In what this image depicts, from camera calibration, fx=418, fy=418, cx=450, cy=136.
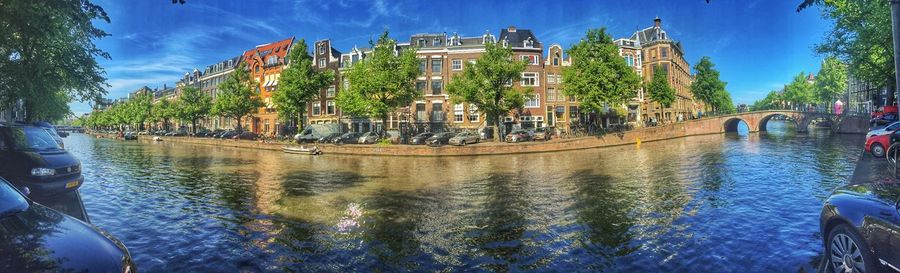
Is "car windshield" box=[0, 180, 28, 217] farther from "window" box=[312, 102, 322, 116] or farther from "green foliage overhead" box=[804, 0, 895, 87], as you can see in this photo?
"window" box=[312, 102, 322, 116]

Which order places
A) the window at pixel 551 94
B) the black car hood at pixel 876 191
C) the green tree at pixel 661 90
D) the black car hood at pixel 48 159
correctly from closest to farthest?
the black car hood at pixel 876 191 → the black car hood at pixel 48 159 → the window at pixel 551 94 → the green tree at pixel 661 90

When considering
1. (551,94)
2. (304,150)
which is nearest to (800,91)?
(551,94)

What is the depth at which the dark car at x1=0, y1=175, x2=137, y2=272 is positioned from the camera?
3.21 m

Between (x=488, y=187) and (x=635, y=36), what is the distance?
77.2 meters

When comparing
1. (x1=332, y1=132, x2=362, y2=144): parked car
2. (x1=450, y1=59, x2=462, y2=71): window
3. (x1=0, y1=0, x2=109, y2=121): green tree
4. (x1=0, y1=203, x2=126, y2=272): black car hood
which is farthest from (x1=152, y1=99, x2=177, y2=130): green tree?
(x1=0, y1=203, x2=126, y2=272): black car hood

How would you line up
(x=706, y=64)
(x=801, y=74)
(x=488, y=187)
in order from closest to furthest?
1. (x=488, y=187)
2. (x=706, y=64)
3. (x=801, y=74)

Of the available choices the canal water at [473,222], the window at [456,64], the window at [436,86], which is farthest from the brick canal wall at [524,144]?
the window at [456,64]

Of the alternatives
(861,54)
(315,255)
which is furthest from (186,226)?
(861,54)

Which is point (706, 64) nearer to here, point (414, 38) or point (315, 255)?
point (414, 38)

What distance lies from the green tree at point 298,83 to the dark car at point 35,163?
4332 cm

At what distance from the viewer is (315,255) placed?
8.02 meters

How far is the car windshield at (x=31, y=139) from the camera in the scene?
10.7 meters

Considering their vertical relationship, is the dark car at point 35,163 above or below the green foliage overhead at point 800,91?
below

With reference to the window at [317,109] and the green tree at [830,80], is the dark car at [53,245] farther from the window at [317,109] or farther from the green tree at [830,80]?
the green tree at [830,80]
